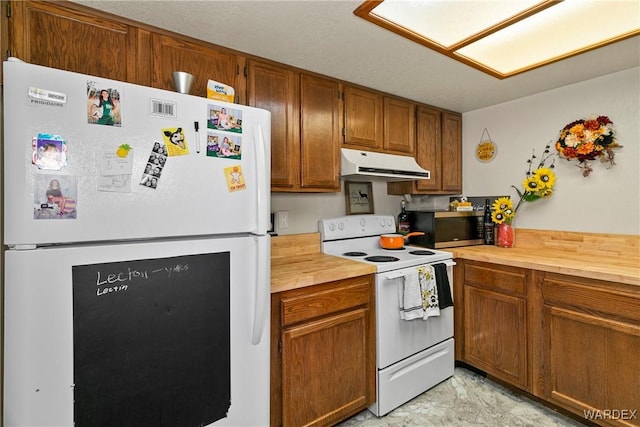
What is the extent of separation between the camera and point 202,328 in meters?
1.19

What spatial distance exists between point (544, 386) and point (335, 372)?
1312 millimetres

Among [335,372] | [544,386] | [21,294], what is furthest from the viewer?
[544,386]

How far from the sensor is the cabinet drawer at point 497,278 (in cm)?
200

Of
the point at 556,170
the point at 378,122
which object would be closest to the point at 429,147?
the point at 378,122

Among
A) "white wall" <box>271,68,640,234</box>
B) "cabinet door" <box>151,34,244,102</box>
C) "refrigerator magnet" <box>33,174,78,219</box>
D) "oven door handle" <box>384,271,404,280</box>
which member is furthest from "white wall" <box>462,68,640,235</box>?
"refrigerator magnet" <box>33,174,78,219</box>

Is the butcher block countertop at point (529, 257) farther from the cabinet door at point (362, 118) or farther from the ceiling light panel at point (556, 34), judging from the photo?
the ceiling light panel at point (556, 34)

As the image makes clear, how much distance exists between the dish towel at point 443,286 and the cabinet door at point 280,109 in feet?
3.68

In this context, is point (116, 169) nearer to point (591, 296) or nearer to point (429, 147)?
point (591, 296)

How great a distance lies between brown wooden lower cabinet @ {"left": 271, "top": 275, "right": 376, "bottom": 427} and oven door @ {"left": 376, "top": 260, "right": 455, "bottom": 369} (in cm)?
5

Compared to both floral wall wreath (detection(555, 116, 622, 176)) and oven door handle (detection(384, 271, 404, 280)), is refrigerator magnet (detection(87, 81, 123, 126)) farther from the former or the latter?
floral wall wreath (detection(555, 116, 622, 176))

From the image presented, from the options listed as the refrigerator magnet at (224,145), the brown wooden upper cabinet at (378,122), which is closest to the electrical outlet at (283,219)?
the brown wooden upper cabinet at (378,122)

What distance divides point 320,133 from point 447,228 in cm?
128

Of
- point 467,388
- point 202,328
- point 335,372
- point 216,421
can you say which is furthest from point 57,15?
point 467,388

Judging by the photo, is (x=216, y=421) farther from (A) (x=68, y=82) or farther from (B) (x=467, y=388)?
(B) (x=467, y=388)
